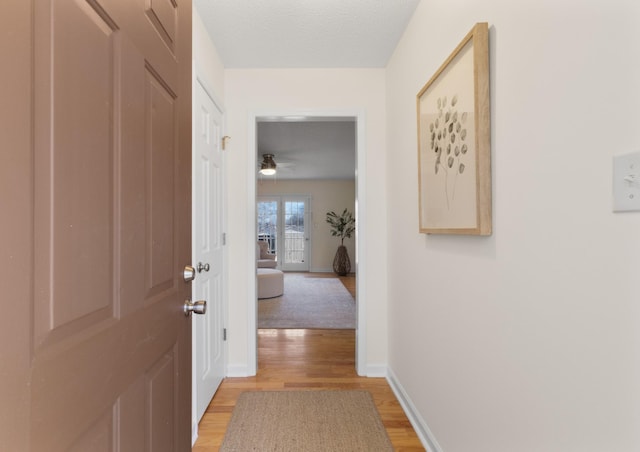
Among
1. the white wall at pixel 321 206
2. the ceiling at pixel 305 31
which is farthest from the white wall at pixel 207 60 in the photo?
the white wall at pixel 321 206

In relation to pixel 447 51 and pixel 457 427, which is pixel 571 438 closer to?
pixel 457 427

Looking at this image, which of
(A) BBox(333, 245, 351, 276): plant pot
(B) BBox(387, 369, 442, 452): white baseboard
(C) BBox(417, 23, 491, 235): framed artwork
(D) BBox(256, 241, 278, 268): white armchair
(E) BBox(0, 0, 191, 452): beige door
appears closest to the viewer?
(E) BBox(0, 0, 191, 452): beige door

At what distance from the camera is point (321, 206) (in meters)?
9.02

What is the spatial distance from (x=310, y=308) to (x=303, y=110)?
2.97 m

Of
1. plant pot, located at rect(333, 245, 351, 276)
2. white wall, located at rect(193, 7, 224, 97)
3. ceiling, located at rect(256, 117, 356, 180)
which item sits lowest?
plant pot, located at rect(333, 245, 351, 276)

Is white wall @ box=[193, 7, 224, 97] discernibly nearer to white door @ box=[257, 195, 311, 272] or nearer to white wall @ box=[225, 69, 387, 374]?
white wall @ box=[225, 69, 387, 374]

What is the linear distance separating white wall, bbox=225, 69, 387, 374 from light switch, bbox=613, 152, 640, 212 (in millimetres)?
1984

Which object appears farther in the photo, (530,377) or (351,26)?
(351,26)

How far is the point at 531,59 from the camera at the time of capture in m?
1.00

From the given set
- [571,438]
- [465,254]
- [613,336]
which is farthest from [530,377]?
[465,254]

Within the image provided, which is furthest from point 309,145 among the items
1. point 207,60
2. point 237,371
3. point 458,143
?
point 458,143

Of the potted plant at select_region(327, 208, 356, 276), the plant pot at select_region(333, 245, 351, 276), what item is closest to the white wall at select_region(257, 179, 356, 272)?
the potted plant at select_region(327, 208, 356, 276)

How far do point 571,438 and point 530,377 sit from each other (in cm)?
17

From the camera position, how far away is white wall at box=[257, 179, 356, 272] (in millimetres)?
9000
